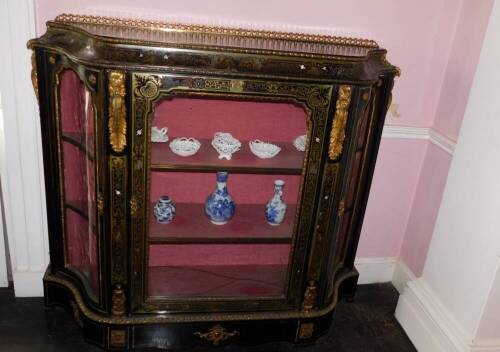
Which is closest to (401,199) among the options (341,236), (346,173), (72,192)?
(341,236)

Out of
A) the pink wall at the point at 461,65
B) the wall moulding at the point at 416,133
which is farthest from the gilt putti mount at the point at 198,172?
the pink wall at the point at 461,65

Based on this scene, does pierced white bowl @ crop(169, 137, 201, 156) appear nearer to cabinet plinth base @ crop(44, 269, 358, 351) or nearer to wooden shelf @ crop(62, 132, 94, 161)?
wooden shelf @ crop(62, 132, 94, 161)

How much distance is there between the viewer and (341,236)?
8.52ft

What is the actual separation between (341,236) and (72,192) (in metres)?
1.33

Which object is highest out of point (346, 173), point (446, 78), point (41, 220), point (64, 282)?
point (446, 78)

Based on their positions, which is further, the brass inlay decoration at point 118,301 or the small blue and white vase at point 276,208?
the small blue and white vase at point 276,208

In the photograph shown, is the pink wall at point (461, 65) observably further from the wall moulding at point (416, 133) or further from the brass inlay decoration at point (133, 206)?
the brass inlay decoration at point (133, 206)

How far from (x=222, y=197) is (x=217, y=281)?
0.45m

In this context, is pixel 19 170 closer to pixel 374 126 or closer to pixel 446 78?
pixel 374 126

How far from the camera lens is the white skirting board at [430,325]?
2285 millimetres

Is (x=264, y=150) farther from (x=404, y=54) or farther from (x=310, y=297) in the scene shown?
(x=404, y=54)

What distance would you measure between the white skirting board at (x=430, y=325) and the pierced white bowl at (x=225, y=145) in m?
1.23

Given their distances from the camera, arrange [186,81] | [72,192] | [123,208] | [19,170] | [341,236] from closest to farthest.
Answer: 1. [186,81]
2. [123,208]
3. [72,192]
4. [19,170]
5. [341,236]

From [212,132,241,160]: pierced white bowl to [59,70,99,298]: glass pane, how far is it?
1.74 ft
